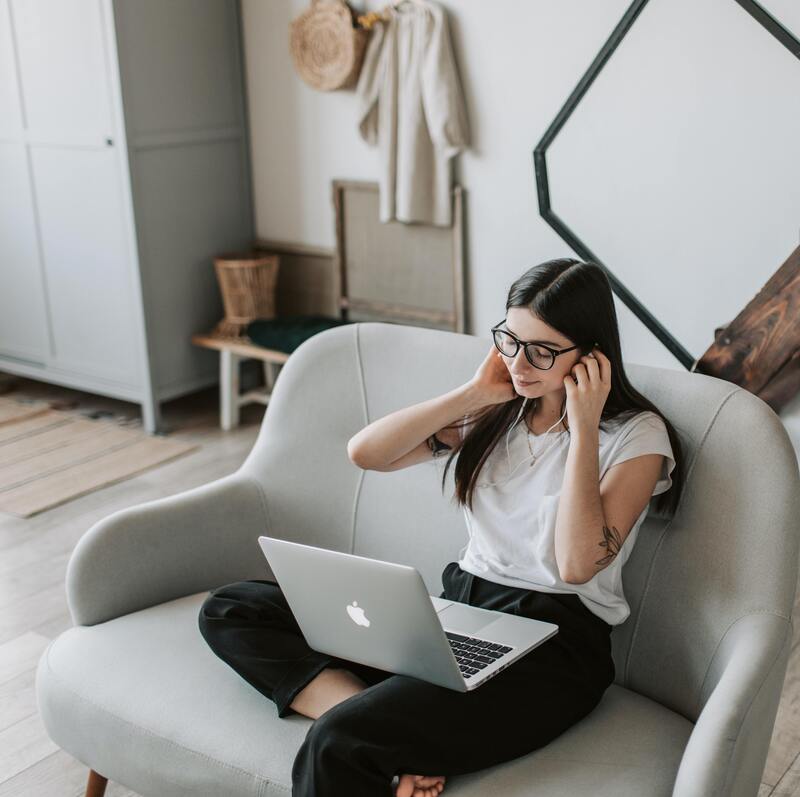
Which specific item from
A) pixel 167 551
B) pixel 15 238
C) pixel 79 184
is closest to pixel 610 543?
pixel 167 551

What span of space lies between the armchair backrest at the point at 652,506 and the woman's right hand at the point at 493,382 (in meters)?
0.17

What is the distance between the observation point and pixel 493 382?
1715 mm

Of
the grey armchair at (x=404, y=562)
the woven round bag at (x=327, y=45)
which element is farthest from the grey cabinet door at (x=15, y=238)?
the grey armchair at (x=404, y=562)

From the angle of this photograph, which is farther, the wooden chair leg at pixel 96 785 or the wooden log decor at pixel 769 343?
the wooden log decor at pixel 769 343

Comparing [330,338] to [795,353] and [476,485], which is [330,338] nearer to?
[476,485]

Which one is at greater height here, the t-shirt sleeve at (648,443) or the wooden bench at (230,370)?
the t-shirt sleeve at (648,443)

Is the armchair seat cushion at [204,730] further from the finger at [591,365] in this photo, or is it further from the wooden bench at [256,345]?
the wooden bench at [256,345]

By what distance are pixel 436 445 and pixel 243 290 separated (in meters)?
2.38

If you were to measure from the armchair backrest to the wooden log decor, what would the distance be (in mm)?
1309

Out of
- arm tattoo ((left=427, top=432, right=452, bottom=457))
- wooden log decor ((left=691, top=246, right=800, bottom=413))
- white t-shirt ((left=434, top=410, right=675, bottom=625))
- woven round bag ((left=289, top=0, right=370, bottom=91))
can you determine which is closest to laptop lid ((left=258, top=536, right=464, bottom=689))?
white t-shirt ((left=434, top=410, right=675, bottom=625))

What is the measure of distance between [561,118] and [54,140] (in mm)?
1874

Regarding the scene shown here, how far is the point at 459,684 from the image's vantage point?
4.73 ft

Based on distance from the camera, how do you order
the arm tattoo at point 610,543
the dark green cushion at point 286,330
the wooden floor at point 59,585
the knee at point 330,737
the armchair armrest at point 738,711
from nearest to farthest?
the armchair armrest at point 738,711 → the knee at point 330,737 → the arm tattoo at point 610,543 → the wooden floor at point 59,585 → the dark green cushion at point 286,330

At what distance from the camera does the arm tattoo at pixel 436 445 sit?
1.81 metres
